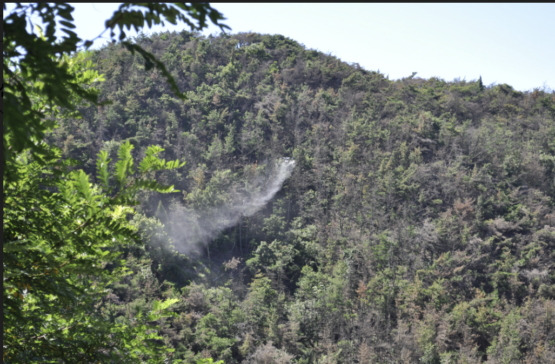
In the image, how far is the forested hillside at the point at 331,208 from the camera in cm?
2009

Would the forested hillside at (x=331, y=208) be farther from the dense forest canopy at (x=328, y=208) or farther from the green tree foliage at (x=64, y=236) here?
the green tree foliage at (x=64, y=236)

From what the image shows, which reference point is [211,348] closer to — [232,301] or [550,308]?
[232,301]

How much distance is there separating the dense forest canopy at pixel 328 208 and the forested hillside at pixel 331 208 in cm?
9

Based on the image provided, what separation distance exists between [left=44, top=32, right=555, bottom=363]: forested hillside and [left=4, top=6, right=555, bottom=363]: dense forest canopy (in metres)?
0.09

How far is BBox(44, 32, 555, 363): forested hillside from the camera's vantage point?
791 inches

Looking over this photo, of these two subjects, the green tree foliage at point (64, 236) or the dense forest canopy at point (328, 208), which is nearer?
the green tree foliage at point (64, 236)

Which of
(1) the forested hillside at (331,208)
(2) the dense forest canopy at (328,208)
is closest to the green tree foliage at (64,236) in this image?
(1) the forested hillside at (331,208)

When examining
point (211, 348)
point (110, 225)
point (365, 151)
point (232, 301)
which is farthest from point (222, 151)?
point (110, 225)

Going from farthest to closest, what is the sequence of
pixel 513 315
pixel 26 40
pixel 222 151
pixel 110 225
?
1. pixel 222 151
2. pixel 513 315
3. pixel 110 225
4. pixel 26 40

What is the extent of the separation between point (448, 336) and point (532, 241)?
7.26 meters

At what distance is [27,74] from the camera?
1.64m

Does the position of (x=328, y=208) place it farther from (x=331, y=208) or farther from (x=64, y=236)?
(x=64, y=236)

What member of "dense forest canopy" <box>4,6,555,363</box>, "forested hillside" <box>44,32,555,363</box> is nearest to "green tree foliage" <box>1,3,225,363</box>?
"forested hillside" <box>44,32,555,363</box>

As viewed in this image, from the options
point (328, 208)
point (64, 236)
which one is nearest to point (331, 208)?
point (328, 208)
